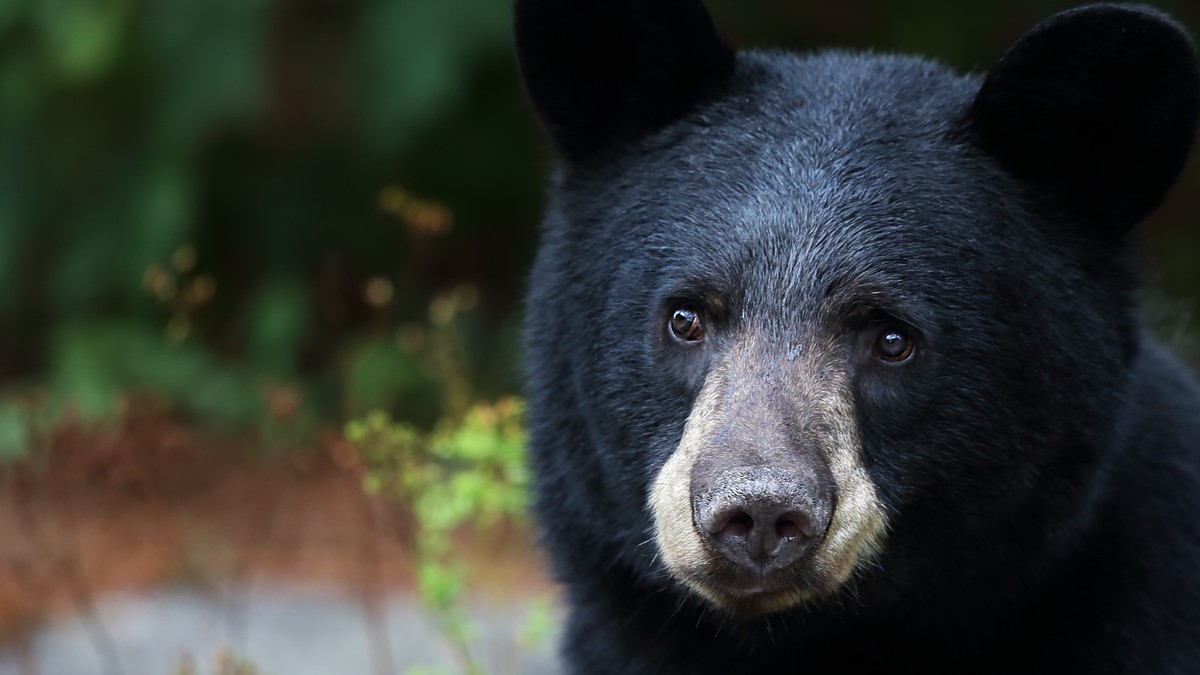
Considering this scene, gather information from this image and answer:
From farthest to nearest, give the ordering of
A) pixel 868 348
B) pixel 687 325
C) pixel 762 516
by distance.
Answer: pixel 687 325 → pixel 868 348 → pixel 762 516

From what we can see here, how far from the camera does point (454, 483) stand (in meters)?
4.33

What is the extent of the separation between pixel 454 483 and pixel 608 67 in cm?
154

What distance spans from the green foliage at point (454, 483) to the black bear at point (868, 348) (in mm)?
731

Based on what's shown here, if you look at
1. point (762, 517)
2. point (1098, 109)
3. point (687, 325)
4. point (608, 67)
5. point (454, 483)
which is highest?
point (1098, 109)

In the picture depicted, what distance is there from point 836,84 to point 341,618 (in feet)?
13.2

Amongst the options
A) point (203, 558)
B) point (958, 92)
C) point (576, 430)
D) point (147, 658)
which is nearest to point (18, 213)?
point (203, 558)

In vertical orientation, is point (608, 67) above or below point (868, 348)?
above

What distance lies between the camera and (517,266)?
888 cm

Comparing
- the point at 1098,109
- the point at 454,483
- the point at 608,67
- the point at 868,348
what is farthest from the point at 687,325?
the point at 454,483

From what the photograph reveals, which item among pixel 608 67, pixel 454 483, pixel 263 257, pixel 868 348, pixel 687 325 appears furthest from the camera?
pixel 263 257

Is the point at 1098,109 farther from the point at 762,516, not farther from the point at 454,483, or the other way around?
the point at 454,483

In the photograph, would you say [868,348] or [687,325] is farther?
[687,325]

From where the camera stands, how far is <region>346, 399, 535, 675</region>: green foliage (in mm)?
4004

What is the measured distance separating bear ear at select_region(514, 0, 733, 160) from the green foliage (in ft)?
2.92
